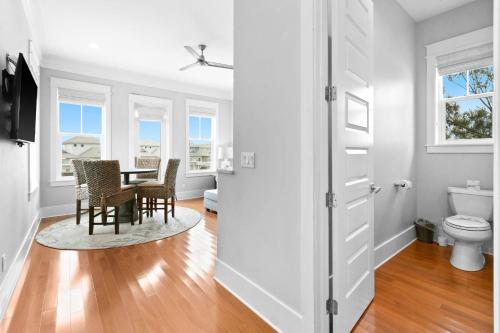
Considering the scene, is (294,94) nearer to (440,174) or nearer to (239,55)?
(239,55)

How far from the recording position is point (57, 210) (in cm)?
463

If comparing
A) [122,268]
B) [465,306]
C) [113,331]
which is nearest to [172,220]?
[122,268]

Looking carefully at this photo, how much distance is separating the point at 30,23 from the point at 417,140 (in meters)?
5.26

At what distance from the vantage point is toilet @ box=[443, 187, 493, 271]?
235cm

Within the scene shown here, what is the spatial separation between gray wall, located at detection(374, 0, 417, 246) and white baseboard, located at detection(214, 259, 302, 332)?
1.43 metres

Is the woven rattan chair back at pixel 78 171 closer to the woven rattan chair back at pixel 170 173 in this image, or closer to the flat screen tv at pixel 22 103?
the woven rattan chair back at pixel 170 173

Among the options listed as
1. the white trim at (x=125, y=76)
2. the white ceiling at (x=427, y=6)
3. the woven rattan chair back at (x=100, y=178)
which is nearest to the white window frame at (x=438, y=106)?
the white ceiling at (x=427, y=6)

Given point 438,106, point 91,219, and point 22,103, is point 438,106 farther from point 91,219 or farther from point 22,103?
point 91,219

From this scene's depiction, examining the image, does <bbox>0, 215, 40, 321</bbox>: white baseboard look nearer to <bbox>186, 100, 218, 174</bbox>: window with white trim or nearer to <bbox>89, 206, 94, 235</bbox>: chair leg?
<bbox>89, 206, 94, 235</bbox>: chair leg

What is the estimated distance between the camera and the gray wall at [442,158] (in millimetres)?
2822

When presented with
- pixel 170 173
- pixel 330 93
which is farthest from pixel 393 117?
pixel 170 173

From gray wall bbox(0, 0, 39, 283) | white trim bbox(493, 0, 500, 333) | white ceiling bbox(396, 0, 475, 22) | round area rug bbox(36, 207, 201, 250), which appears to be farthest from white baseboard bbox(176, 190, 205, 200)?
white trim bbox(493, 0, 500, 333)

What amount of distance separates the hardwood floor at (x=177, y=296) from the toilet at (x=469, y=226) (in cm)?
12

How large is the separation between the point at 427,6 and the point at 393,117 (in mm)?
1473
